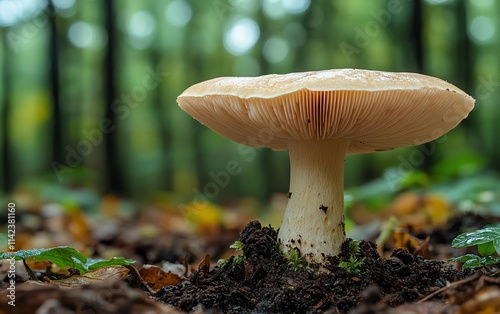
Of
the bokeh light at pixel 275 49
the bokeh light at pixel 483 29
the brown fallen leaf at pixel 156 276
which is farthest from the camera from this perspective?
the bokeh light at pixel 275 49

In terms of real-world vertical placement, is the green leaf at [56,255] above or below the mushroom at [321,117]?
below

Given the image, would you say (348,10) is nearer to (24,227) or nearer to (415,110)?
(24,227)

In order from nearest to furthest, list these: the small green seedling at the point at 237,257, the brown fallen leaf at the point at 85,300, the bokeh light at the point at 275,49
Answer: the brown fallen leaf at the point at 85,300
the small green seedling at the point at 237,257
the bokeh light at the point at 275,49

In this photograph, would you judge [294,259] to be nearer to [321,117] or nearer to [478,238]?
[321,117]

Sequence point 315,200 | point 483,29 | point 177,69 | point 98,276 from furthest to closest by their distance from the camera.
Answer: point 177,69 < point 483,29 < point 315,200 < point 98,276

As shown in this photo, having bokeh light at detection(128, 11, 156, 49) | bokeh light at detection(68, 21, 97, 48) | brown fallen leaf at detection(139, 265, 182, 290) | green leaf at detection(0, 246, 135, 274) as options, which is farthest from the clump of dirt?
bokeh light at detection(128, 11, 156, 49)

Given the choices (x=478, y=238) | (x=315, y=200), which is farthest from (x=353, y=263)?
(x=478, y=238)

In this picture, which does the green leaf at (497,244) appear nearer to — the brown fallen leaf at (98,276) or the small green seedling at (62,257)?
the small green seedling at (62,257)

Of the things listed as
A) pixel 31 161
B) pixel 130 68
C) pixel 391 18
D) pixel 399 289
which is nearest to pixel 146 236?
pixel 399 289

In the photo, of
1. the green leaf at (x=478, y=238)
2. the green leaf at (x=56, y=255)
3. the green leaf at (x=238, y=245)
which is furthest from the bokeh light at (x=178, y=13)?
the green leaf at (x=478, y=238)
